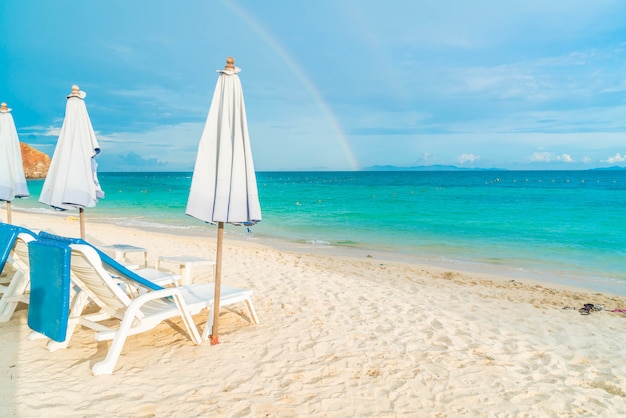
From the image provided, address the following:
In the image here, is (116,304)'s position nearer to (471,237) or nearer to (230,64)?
(230,64)

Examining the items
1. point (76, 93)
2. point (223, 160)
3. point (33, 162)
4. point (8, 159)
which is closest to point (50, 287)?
point (223, 160)

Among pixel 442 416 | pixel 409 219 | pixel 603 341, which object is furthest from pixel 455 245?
pixel 442 416

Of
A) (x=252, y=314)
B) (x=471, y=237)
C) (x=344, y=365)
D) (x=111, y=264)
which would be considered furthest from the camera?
(x=471, y=237)

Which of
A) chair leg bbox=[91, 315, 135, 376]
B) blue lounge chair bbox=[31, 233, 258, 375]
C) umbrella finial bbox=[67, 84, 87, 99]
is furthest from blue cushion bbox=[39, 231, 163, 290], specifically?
umbrella finial bbox=[67, 84, 87, 99]

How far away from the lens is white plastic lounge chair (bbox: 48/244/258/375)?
3279mm

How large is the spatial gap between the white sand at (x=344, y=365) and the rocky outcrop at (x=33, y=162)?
Result: 3336 inches

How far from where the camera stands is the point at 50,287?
3338 mm

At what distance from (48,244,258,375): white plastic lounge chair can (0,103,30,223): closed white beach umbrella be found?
12.9ft

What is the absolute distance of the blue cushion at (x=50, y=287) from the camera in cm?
321

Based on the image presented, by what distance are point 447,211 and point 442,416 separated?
25421mm

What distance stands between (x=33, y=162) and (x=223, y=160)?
88.1 metres

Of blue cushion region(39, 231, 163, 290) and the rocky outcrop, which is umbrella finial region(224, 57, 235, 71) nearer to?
blue cushion region(39, 231, 163, 290)

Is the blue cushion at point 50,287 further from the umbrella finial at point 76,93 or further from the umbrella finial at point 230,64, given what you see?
the umbrella finial at point 76,93

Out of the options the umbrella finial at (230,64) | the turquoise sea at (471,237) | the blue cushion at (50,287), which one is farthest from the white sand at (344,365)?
the turquoise sea at (471,237)
